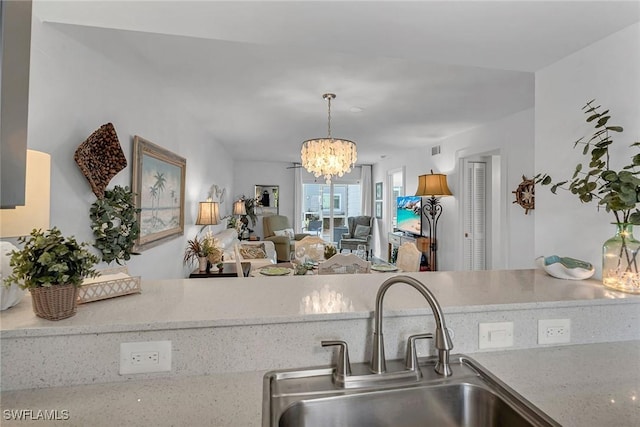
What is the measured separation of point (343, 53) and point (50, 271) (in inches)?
77.2

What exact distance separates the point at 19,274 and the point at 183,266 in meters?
2.91

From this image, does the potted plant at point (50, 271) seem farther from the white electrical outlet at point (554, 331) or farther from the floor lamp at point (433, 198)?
the floor lamp at point (433, 198)

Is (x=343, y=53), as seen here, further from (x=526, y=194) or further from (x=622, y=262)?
(x=526, y=194)

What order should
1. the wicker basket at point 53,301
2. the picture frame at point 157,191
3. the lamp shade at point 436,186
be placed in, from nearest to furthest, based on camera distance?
the wicker basket at point 53,301 < the picture frame at point 157,191 < the lamp shade at point 436,186

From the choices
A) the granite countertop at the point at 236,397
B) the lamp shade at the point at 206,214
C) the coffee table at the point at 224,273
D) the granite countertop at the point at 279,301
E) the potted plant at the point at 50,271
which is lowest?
the coffee table at the point at 224,273

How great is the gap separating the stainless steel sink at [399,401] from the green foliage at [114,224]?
5.23 ft

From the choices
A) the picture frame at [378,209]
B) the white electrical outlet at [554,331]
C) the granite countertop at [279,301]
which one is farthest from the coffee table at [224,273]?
the picture frame at [378,209]

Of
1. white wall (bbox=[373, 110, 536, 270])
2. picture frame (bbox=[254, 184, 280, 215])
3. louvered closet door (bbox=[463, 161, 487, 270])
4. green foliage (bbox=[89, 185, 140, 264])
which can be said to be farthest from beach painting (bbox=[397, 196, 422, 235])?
green foliage (bbox=[89, 185, 140, 264])

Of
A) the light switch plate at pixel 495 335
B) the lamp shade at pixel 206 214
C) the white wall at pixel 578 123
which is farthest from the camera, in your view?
the lamp shade at pixel 206 214

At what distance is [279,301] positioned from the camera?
3.77ft

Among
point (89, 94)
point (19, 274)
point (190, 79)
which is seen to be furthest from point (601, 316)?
point (190, 79)

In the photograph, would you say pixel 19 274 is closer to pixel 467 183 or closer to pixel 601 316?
pixel 601 316

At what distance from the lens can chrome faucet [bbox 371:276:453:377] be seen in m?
0.94

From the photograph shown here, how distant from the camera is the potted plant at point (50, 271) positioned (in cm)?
86
